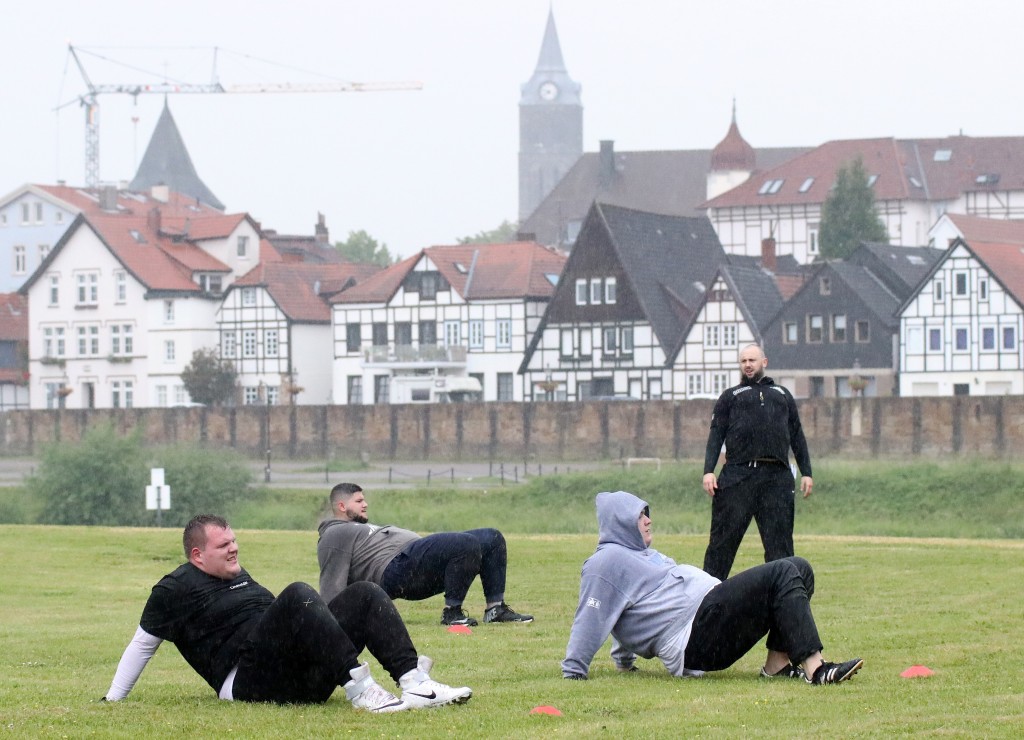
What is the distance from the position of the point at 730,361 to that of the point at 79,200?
54.8 meters

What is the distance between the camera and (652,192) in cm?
16662

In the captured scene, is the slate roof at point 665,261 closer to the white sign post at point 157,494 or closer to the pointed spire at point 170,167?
the white sign post at point 157,494

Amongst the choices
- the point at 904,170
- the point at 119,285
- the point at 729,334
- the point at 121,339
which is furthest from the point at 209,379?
the point at 904,170

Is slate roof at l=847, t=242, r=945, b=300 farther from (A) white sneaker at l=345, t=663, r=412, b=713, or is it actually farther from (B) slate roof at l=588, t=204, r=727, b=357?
(A) white sneaker at l=345, t=663, r=412, b=713

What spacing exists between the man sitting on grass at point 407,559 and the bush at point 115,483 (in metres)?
42.1

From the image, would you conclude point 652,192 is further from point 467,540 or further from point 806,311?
point 467,540

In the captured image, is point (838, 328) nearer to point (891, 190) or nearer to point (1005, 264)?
point (1005, 264)

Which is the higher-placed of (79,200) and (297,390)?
(79,200)

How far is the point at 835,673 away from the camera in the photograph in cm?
1135

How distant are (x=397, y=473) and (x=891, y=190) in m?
63.5

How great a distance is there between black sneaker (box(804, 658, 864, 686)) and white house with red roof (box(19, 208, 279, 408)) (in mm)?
98253

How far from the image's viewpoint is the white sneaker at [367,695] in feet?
34.5

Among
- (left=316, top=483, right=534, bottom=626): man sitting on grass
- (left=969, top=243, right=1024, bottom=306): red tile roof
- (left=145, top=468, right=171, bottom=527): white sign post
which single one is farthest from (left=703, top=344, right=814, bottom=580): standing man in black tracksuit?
(left=969, top=243, right=1024, bottom=306): red tile roof

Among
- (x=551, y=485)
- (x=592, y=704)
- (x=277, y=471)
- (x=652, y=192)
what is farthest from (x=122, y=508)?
(x=652, y=192)
